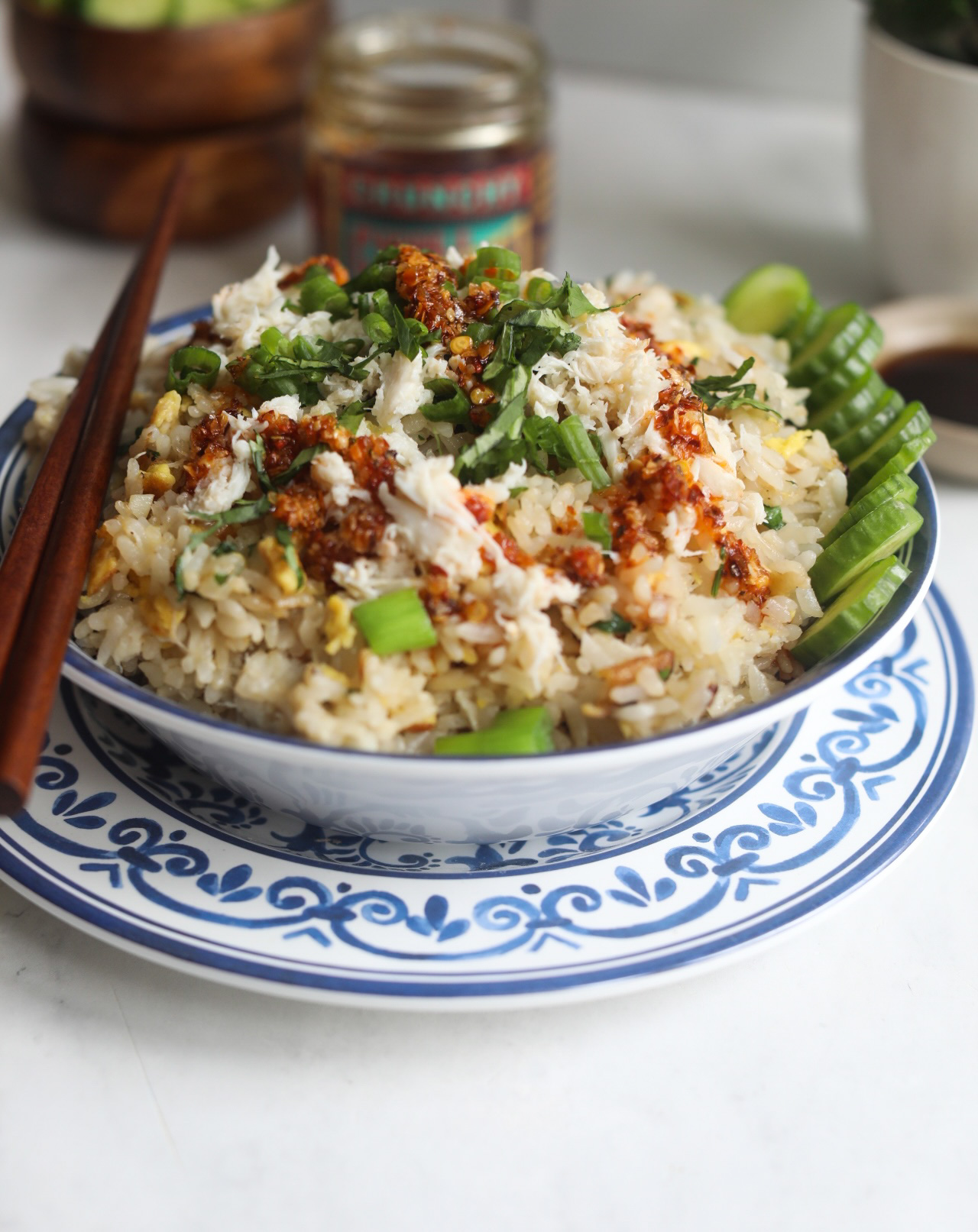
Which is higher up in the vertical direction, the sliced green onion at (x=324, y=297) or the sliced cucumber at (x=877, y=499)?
the sliced green onion at (x=324, y=297)

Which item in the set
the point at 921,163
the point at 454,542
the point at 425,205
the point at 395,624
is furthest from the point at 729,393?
the point at 921,163

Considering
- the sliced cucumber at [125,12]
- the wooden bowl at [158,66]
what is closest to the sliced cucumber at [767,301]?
the wooden bowl at [158,66]

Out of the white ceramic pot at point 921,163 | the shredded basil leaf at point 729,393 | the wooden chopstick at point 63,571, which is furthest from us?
the white ceramic pot at point 921,163

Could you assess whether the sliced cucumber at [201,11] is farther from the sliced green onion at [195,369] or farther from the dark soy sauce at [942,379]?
the dark soy sauce at [942,379]

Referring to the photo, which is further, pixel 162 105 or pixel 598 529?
pixel 162 105

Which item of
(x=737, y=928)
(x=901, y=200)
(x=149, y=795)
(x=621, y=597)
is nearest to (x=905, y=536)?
(x=621, y=597)

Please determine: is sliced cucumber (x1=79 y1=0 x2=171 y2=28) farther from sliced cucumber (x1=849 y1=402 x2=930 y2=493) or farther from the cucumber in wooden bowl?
sliced cucumber (x1=849 y1=402 x2=930 y2=493)

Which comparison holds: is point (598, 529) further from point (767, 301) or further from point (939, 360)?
point (939, 360)
